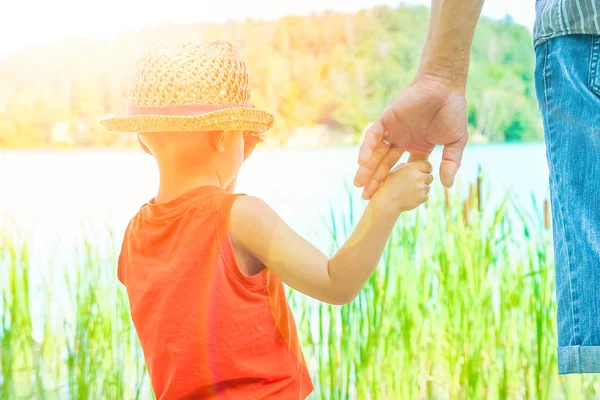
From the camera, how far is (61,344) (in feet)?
5.18

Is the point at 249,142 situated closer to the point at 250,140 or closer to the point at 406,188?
the point at 250,140

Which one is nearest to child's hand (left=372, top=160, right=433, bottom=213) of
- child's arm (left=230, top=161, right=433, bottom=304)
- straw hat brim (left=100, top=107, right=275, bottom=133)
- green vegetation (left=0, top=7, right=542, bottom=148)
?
child's arm (left=230, top=161, right=433, bottom=304)

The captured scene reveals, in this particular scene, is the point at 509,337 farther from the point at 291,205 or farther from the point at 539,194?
the point at 291,205

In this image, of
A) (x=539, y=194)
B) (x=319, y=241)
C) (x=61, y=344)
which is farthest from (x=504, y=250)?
(x=61, y=344)

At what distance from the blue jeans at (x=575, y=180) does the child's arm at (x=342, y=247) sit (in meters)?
0.18

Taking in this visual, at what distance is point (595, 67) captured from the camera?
67 centimetres

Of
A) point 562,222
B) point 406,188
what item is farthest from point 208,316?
point 562,222

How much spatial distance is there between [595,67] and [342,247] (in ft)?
1.16

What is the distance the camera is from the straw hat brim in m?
0.91

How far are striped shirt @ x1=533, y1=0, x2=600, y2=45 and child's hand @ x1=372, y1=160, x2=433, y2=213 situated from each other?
8.2 inches

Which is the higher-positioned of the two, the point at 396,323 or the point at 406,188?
the point at 406,188

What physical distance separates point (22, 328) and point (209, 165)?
88 centimetres

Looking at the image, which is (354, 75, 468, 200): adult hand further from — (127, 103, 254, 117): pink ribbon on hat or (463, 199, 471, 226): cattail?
(463, 199, 471, 226): cattail

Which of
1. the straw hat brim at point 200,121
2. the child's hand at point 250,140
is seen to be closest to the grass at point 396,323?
the child's hand at point 250,140
